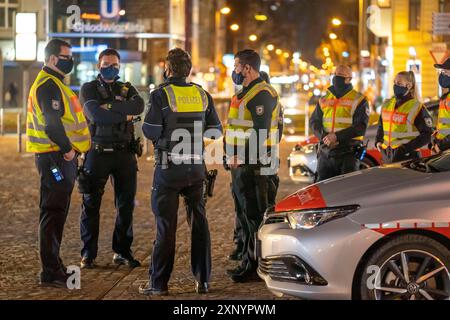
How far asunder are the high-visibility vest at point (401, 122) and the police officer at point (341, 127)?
245mm

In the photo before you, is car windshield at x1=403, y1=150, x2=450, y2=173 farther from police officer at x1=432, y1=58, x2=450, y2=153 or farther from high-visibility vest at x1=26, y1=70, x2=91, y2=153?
high-visibility vest at x1=26, y1=70, x2=91, y2=153

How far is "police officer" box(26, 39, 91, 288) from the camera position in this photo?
7.51m

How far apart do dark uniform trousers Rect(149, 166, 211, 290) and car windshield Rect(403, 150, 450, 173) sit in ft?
5.48

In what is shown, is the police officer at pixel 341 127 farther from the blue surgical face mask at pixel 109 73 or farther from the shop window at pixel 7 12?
the shop window at pixel 7 12

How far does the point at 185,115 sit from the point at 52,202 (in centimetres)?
135

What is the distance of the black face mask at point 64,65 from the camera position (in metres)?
7.71

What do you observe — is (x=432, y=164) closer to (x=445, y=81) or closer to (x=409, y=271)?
(x=409, y=271)

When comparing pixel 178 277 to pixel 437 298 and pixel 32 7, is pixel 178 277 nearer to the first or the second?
pixel 437 298

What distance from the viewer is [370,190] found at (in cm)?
630

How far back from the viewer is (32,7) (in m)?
53.5

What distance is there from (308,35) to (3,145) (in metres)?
87.5

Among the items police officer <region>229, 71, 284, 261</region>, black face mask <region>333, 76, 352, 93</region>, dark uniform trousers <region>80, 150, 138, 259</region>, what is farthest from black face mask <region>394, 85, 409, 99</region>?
dark uniform trousers <region>80, 150, 138, 259</region>
